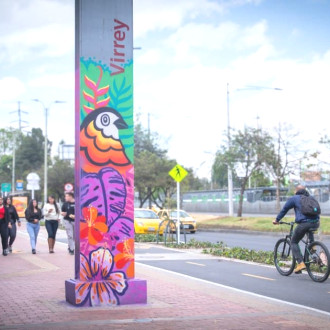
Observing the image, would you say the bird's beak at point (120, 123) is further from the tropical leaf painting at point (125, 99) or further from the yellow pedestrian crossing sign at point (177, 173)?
the yellow pedestrian crossing sign at point (177, 173)

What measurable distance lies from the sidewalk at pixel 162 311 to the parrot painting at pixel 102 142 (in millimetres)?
1879

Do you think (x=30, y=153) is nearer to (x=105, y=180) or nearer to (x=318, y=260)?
(x=318, y=260)

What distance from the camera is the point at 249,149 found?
1569 inches

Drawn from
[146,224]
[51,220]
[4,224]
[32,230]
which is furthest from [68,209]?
[146,224]

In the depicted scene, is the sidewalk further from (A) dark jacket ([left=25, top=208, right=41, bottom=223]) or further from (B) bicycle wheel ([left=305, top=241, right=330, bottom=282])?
(A) dark jacket ([left=25, top=208, right=41, bottom=223])

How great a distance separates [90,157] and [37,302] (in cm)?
209

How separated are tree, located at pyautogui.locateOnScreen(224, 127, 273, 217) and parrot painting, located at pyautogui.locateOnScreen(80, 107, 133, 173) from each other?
31003 millimetres

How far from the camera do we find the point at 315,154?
3653 cm

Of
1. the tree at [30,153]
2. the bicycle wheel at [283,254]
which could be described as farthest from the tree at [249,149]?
the tree at [30,153]

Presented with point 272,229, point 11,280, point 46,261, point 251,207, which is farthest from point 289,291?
point 251,207

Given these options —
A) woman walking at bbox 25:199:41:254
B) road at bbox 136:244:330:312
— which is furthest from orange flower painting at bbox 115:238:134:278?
woman walking at bbox 25:199:41:254

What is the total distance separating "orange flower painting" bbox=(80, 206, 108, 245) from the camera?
28.6ft

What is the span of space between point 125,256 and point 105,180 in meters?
1.06

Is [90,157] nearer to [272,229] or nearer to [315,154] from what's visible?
[272,229]
